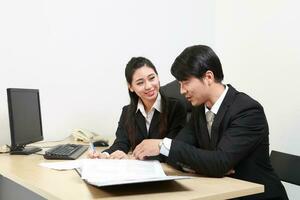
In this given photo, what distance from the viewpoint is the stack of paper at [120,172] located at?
107 centimetres

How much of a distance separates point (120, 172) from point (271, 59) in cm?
200

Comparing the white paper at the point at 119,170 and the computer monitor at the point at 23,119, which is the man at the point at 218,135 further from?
the computer monitor at the point at 23,119

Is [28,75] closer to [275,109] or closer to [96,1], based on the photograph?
[96,1]

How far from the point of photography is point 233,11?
324cm

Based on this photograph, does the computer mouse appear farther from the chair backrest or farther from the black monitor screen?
the chair backrest

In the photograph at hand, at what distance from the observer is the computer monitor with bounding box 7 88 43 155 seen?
188 centimetres

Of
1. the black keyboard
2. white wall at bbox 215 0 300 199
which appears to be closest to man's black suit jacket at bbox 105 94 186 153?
the black keyboard

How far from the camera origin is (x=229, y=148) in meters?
1.37

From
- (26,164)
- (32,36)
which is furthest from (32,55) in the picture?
(26,164)

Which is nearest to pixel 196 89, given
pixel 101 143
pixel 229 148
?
pixel 229 148

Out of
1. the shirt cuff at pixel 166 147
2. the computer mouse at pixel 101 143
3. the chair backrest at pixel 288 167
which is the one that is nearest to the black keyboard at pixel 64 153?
the computer mouse at pixel 101 143

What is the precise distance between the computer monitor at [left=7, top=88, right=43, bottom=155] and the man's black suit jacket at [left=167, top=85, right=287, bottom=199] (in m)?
0.92

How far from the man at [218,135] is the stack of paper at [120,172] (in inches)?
3.9

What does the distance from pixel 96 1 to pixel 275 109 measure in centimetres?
160
